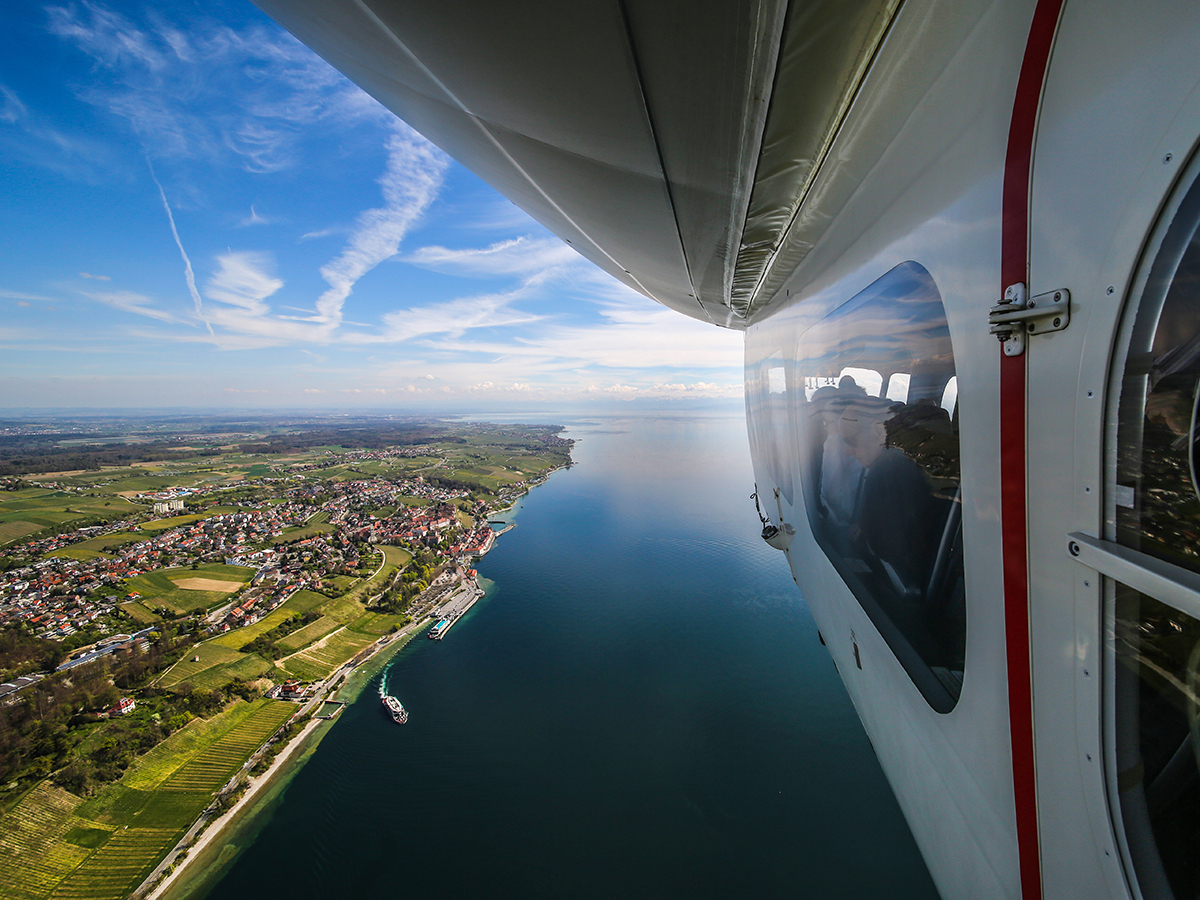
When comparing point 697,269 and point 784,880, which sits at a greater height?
point 697,269

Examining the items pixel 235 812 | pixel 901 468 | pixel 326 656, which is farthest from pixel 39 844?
pixel 901 468

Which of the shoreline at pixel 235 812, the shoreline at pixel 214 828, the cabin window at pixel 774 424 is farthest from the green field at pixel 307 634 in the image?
the cabin window at pixel 774 424

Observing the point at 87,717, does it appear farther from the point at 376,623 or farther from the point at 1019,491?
the point at 1019,491

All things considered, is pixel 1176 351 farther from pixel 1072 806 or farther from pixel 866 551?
pixel 866 551

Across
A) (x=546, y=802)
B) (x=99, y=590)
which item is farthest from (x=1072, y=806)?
(x=99, y=590)

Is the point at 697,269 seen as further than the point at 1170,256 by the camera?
Yes

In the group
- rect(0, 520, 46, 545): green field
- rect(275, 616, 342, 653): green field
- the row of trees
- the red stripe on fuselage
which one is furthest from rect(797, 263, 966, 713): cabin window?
rect(0, 520, 46, 545): green field
